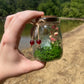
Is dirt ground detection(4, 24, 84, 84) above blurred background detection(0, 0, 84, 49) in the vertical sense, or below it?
above

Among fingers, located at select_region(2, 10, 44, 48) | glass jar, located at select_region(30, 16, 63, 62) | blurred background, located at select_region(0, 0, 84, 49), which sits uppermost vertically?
fingers, located at select_region(2, 10, 44, 48)

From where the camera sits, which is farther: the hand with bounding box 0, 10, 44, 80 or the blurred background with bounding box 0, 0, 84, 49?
the blurred background with bounding box 0, 0, 84, 49

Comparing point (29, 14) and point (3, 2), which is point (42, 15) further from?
point (3, 2)

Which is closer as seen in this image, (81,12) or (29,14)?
(29,14)

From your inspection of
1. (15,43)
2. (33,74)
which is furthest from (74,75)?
(15,43)

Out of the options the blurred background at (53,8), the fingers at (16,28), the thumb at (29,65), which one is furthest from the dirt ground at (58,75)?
the blurred background at (53,8)

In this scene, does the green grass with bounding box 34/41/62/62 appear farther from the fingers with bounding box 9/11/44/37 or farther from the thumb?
the fingers with bounding box 9/11/44/37

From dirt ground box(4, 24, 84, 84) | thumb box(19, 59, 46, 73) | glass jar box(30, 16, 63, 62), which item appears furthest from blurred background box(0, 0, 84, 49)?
thumb box(19, 59, 46, 73)

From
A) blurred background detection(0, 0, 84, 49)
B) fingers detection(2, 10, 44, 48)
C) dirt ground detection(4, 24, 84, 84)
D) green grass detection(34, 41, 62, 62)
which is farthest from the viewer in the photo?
blurred background detection(0, 0, 84, 49)


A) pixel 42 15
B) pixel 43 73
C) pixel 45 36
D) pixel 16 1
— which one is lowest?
pixel 16 1
